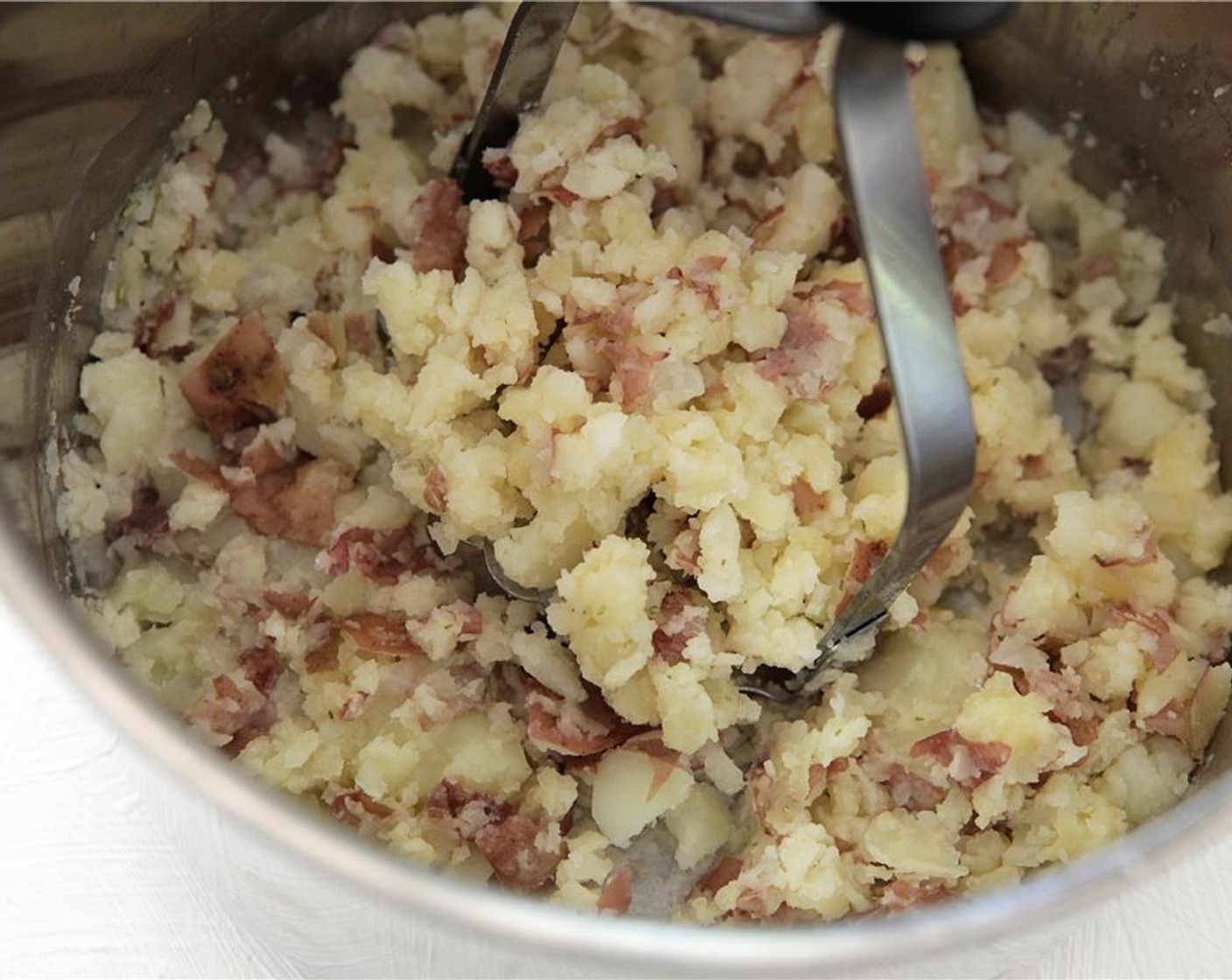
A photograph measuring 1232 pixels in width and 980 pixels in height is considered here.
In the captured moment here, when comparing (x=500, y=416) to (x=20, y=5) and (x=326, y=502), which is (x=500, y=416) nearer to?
(x=326, y=502)

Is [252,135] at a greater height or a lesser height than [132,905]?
greater

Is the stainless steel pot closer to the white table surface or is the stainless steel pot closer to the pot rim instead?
the pot rim

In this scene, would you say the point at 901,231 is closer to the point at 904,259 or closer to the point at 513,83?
the point at 904,259

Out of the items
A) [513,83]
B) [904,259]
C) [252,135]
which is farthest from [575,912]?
[252,135]

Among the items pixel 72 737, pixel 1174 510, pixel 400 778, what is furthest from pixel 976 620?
pixel 72 737

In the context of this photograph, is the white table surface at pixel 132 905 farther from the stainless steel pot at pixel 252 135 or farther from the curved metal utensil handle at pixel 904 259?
the curved metal utensil handle at pixel 904 259

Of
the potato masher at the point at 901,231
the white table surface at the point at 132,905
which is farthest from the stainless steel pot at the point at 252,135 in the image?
the potato masher at the point at 901,231
